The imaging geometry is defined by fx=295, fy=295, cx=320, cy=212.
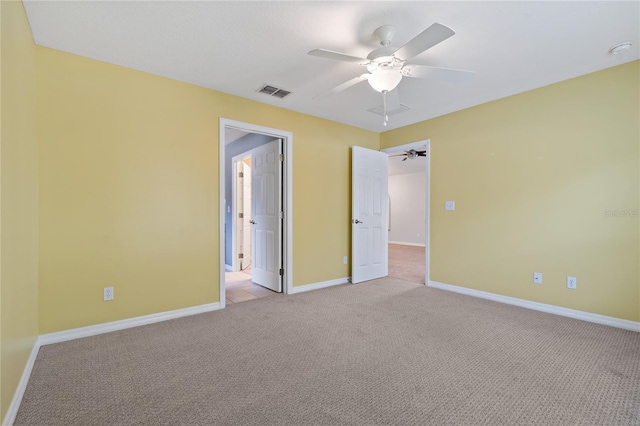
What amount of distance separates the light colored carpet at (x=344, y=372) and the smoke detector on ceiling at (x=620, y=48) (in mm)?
2452

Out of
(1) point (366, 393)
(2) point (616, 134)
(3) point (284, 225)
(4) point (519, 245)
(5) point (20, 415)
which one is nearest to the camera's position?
(5) point (20, 415)

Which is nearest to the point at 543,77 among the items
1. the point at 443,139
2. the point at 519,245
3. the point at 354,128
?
the point at 443,139

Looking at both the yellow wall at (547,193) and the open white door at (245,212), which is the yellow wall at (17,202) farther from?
the yellow wall at (547,193)

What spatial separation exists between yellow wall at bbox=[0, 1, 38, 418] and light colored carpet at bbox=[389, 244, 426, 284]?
439 centimetres

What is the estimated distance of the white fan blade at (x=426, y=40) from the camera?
1634mm

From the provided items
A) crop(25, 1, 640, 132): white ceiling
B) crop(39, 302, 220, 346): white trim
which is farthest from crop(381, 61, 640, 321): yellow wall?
crop(39, 302, 220, 346): white trim

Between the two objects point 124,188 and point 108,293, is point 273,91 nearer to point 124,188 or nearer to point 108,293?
point 124,188

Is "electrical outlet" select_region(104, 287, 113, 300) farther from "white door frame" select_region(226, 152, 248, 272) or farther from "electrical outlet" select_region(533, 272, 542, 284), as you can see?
"electrical outlet" select_region(533, 272, 542, 284)

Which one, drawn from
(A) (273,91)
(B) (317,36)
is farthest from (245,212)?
(B) (317,36)

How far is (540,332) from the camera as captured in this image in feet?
8.81

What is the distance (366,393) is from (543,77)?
3.43m

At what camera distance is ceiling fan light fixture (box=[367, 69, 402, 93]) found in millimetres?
2226

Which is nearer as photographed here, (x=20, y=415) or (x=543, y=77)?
(x=20, y=415)

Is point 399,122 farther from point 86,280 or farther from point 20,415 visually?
point 20,415
